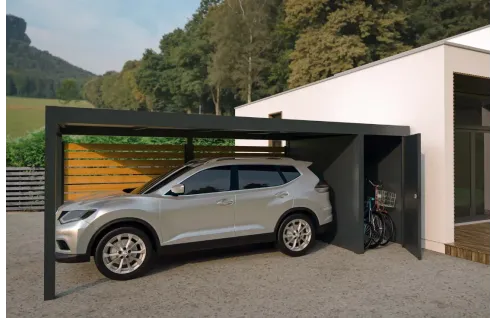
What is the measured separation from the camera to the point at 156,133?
24.2 feet

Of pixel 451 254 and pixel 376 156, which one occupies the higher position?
pixel 376 156

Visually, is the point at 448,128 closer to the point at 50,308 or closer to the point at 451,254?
the point at 451,254

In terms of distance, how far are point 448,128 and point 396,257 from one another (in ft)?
8.11

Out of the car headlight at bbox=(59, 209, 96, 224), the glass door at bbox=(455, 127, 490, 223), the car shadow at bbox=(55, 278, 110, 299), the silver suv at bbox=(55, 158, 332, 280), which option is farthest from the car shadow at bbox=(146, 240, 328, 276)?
the glass door at bbox=(455, 127, 490, 223)

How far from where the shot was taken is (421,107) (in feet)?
23.8

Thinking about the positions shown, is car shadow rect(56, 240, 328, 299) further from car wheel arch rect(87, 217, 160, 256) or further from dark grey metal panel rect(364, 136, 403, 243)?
dark grey metal panel rect(364, 136, 403, 243)

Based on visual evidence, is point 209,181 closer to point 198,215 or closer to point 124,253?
point 198,215

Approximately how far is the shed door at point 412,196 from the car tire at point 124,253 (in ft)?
14.4

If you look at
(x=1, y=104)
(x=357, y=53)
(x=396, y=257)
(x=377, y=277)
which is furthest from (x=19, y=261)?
(x=357, y=53)

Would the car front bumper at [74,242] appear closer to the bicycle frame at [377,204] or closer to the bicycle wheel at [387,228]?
the bicycle frame at [377,204]

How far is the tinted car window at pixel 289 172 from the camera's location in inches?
264

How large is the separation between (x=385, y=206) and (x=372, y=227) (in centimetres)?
63

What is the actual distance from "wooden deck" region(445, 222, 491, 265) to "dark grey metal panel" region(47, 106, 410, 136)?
217cm

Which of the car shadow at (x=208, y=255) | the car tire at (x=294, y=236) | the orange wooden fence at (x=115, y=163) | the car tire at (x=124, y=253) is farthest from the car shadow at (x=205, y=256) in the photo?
the orange wooden fence at (x=115, y=163)
